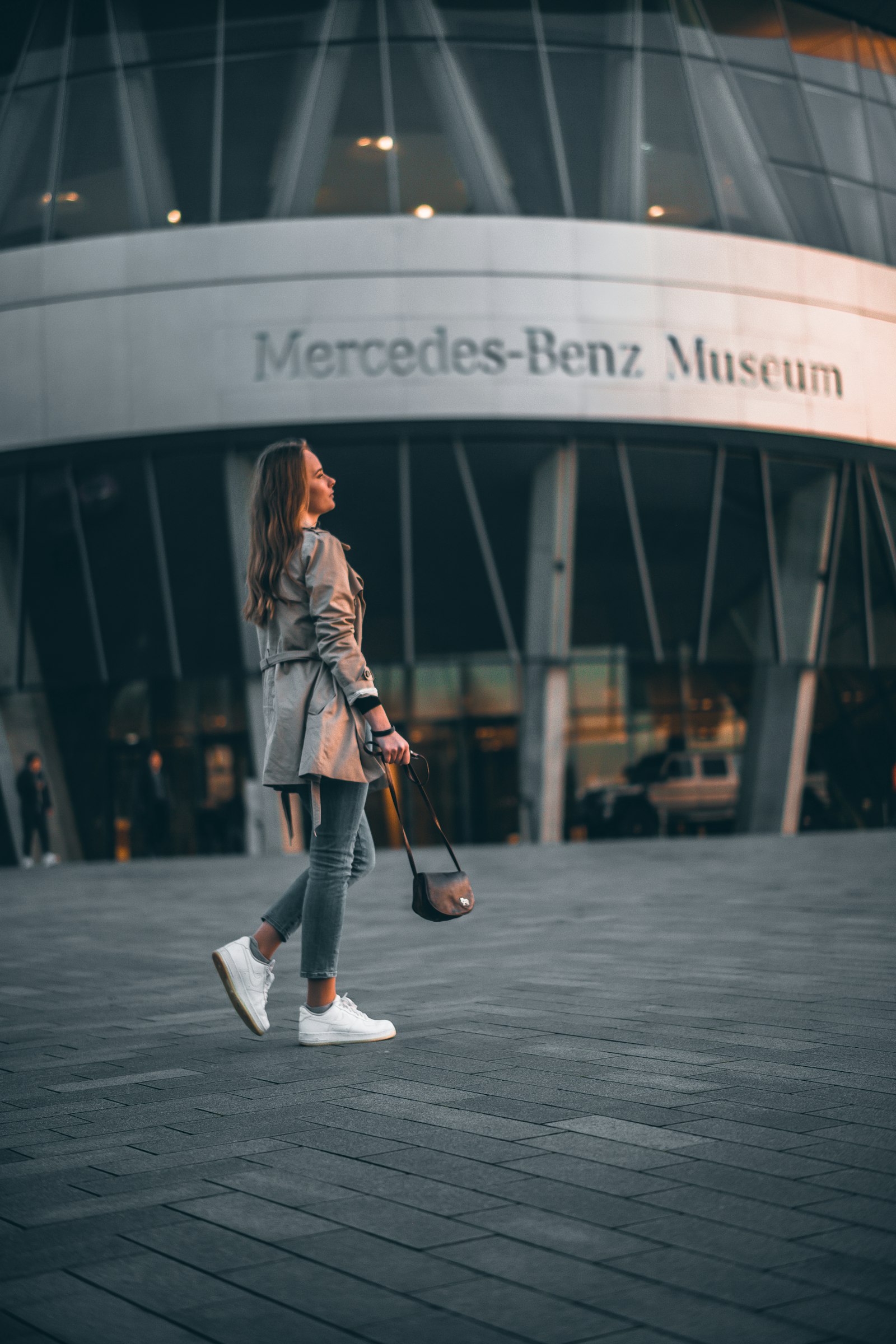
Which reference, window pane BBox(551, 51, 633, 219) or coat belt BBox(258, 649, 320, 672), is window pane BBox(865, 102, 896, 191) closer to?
window pane BBox(551, 51, 633, 219)

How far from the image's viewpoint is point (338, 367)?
63.4ft

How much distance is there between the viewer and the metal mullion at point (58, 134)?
20.5 metres

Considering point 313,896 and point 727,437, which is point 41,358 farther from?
point 313,896

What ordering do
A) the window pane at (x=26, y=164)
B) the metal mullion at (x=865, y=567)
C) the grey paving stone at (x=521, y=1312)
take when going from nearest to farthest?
the grey paving stone at (x=521, y=1312), the window pane at (x=26, y=164), the metal mullion at (x=865, y=567)

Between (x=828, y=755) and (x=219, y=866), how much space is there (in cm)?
1116

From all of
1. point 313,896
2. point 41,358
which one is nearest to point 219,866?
point 41,358

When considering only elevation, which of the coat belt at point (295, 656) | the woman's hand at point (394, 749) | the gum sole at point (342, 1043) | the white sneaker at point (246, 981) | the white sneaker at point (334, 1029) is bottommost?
the gum sole at point (342, 1043)

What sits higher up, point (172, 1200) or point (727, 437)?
point (727, 437)

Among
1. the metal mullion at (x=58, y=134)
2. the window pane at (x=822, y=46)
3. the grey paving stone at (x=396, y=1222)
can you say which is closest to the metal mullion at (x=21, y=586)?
the metal mullion at (x=58, y=134)

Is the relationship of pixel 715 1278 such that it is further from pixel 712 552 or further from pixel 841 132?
pixel 841 132

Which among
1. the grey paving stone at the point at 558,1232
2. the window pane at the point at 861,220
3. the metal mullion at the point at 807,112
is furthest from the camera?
the window pane at the point at 861,220

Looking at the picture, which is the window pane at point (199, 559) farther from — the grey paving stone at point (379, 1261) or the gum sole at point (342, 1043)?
the grey paving stone at point (379, 1261)

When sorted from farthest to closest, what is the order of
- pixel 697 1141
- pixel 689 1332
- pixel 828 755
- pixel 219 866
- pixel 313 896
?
pixel 828 755, pixel 219 866, pixel 313 896, pixel 697 1141, pixel 689 1332

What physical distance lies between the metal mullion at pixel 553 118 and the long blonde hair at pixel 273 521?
16.7 m
